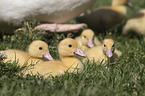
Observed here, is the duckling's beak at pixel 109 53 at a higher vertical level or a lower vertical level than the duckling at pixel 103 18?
lower

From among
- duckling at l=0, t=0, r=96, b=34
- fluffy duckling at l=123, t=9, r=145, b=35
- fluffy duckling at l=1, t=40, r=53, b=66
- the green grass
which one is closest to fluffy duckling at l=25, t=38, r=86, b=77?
the green grass

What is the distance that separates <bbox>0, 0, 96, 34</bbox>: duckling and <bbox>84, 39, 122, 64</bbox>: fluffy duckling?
94 cm

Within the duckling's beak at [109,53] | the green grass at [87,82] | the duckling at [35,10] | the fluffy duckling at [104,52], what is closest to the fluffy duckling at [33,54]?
the green grass at [87,82]

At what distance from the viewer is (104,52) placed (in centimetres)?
297

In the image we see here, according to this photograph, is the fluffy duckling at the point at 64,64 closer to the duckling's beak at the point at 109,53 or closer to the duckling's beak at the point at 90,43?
the duckling's beak at the point at 109,53

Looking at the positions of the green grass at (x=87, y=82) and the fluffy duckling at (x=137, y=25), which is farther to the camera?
the fluffy duckling at (x=137, y=25)

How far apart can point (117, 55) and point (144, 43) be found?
728mm

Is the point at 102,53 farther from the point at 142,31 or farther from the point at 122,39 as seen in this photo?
the point at 142,31

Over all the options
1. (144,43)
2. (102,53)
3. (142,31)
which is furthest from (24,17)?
(142,31)

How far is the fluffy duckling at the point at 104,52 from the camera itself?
285 cm

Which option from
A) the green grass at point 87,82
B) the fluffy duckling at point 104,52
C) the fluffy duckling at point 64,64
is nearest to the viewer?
the green grass at point 87,82

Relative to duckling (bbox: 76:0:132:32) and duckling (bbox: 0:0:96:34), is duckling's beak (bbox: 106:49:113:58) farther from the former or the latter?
duckling (bbox: 76:0:132:32)

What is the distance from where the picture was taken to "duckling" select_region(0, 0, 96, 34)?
132 inches

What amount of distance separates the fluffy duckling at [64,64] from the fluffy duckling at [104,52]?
327 mm
